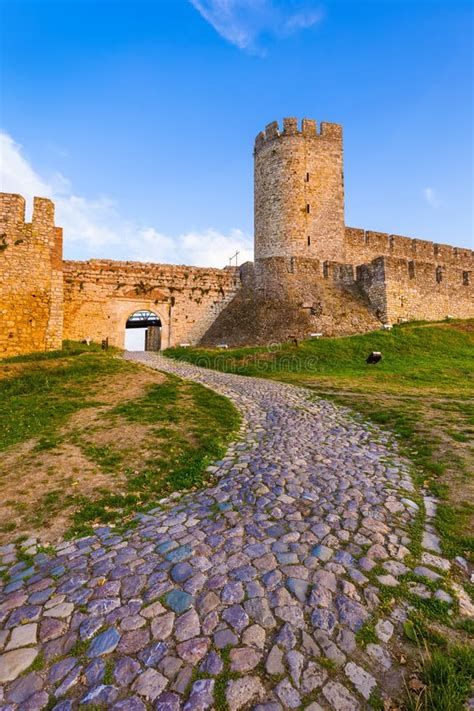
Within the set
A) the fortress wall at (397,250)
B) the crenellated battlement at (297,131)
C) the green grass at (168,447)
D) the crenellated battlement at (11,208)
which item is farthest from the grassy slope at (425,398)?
the crenellated battlement at (297,131)

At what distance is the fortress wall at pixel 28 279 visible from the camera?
2086cm

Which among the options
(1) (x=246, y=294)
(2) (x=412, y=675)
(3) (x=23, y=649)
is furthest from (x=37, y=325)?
(2) (x=412, y=675)

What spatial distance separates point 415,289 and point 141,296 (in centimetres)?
2174

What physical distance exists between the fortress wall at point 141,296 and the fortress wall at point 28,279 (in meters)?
5.98

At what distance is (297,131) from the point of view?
1272 inches

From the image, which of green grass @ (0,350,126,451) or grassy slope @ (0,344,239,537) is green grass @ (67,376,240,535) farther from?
green grass @ (0,350,126,451)

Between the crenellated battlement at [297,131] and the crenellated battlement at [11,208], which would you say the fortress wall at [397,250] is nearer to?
the crenellated battlement at [297,131]

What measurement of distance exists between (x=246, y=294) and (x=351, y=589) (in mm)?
28209

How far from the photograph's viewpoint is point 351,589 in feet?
11.4

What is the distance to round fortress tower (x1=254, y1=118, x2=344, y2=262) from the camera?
3203cm

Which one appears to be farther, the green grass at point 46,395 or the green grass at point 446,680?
the green grass at point 46,395

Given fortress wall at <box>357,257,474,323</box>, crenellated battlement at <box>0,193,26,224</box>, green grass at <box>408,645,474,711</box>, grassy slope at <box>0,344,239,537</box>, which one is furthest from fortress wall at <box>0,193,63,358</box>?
green grass at <box>408,645,474,711</box>

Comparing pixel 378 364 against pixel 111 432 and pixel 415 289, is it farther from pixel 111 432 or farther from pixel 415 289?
pixel 111 432

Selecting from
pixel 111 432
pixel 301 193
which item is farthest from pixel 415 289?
pixel 111 432
